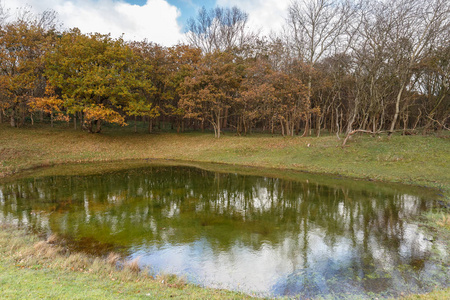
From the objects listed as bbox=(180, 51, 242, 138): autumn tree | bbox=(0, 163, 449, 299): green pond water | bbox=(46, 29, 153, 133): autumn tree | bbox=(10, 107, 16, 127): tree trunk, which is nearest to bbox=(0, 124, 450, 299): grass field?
bbox=(0, 163, 449, 299): green pond water

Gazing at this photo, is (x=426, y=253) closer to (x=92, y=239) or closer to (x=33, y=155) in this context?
(x=92, y=239)

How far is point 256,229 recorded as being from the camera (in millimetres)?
10922

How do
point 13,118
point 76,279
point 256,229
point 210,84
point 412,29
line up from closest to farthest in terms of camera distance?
point 76,279 < point 256,229 < point 412,29 < point 13,118 < point 210,84

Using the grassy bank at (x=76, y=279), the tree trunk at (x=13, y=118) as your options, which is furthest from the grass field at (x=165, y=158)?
the tree trunk at (x=13, y=118)

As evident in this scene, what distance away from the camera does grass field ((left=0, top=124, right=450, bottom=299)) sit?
5715 millimetres

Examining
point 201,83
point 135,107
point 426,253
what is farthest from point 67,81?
point 426,253

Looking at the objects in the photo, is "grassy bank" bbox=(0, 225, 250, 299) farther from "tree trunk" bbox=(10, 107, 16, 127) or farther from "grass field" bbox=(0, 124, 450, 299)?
"tree trunk" bbox=(10, 107, 16, 127)

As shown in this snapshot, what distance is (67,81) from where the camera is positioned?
1294 inches

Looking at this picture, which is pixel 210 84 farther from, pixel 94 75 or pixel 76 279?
pixel 76 279

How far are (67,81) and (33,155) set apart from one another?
11186 mm

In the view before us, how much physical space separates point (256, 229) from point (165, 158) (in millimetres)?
20733

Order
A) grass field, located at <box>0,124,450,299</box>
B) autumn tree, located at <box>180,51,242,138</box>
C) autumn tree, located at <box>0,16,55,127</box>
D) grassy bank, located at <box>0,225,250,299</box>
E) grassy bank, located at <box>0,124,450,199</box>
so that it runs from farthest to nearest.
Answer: autumn tree, located at <box>180,51,242,138</box>
autumn tree, located at <box>0,16,55,127</box>
grassy bank, located at <box>0,124,450,199</box>
grass field, located at <box>0,124,450,299</box>
grassy bank, located at <box>0,225,250,299</box>

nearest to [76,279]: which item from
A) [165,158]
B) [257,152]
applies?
[165,158]

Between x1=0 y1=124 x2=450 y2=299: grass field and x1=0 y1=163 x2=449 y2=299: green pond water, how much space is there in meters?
1.29
